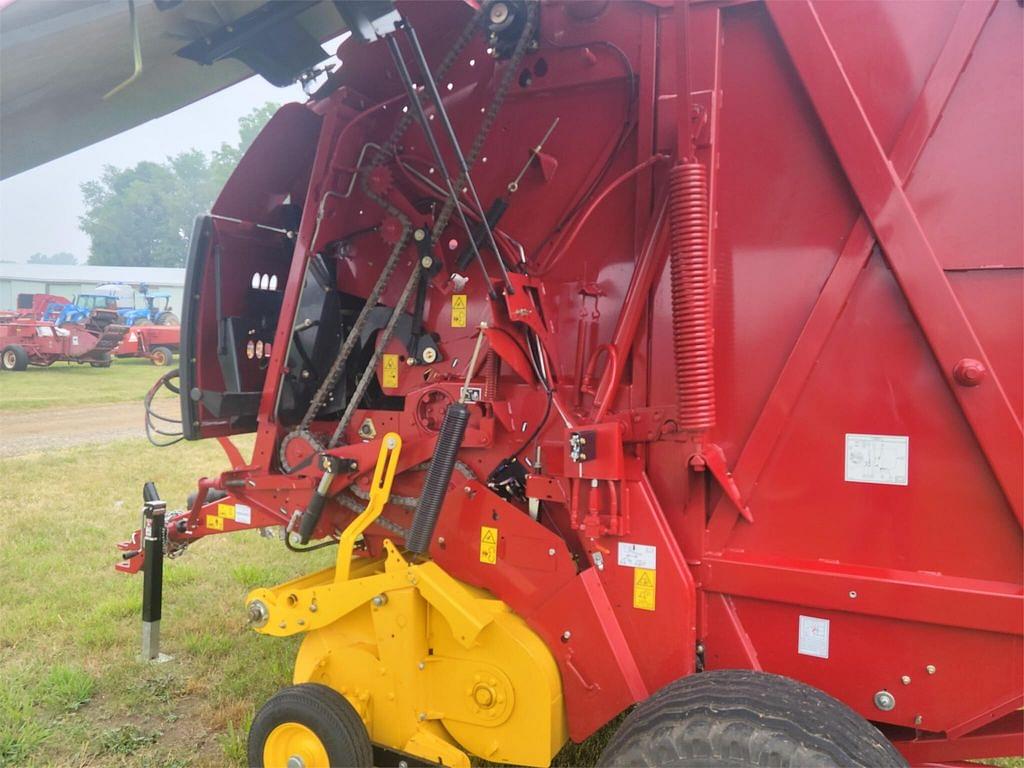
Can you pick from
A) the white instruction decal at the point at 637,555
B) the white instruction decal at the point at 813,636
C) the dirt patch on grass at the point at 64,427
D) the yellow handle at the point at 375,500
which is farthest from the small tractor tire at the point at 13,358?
the white instruction decal at the point at 813,636

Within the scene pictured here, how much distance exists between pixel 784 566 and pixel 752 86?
156 cm

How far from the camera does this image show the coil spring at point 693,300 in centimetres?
201

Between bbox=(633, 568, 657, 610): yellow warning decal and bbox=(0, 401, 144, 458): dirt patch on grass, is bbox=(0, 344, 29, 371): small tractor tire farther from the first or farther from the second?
bbox=(633, 568, 657, 610): yellow warning decal

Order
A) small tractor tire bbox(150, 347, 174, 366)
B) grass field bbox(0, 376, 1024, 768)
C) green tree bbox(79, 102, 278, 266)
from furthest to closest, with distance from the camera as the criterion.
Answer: green tree bbox(79, 102, 278, 266) → small tractor tire bbox(150, 347, 174, 366) → grass field bbox(0, 376, 1024, 768)

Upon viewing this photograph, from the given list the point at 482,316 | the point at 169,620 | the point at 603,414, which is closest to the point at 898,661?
the point at 603,414

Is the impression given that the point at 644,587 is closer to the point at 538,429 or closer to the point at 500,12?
the point at 538,429

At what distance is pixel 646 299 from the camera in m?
2.31

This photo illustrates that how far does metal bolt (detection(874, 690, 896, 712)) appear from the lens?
2002 mm

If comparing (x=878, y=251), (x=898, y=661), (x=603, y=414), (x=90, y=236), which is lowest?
(x=898, y=661)

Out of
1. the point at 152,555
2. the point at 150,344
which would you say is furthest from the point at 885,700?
the point at 150,344

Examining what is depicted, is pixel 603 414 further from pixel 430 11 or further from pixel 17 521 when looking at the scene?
pixel 17 521

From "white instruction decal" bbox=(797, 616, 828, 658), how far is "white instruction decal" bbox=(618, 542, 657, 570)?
49 cm

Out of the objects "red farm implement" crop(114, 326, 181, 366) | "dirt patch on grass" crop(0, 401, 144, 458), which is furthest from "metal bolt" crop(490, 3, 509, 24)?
"red farm implement" crop(114, 326, 181, 366)

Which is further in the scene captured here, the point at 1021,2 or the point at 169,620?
the point at 169,620
